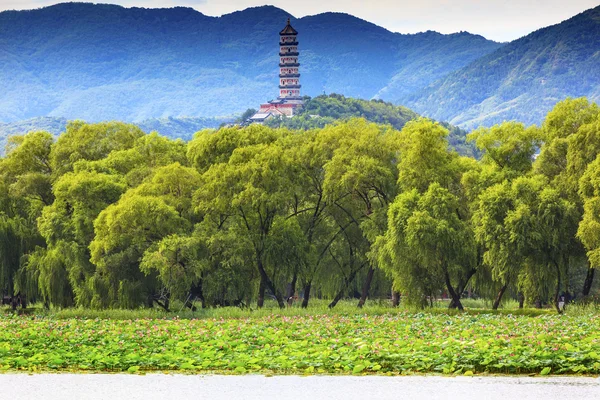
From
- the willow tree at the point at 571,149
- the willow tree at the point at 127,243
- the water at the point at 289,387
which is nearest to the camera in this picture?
the water at the point at 289,387

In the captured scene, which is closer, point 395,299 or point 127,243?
point 127,243

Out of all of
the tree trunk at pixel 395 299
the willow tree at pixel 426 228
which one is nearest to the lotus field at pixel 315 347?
the willow tree at pixel 426 228

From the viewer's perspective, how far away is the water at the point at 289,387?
15289mm

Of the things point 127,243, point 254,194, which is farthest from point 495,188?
point 127,243

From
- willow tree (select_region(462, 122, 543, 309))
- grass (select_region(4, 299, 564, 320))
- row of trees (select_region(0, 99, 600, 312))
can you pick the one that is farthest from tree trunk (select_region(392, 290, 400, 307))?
willow tree (select_region(462, 122, 543, 309))

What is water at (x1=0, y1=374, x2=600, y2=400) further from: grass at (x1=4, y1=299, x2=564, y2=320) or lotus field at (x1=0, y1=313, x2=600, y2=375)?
grass at (x1=4, y1=299, x2=564, y2=320)

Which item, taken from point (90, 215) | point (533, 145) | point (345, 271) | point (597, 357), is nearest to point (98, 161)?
point (90, 215)

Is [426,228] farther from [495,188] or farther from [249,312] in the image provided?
[249,312]

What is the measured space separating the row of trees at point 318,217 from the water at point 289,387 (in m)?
21.9

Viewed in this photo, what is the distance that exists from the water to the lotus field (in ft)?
3.27

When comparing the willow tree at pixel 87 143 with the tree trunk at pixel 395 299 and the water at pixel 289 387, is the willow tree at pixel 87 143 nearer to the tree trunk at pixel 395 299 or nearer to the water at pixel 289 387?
the tree trunk at pixel 395 299

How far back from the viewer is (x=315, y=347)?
21.3 metres

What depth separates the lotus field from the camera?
59.5ft

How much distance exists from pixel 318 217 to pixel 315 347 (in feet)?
81.0
